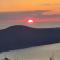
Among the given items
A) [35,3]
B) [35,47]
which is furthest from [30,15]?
[35,47]

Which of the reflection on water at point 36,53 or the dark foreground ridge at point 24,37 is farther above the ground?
the dark foreground ridge at point 24,37

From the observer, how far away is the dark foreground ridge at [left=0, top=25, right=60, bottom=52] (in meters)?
0.97

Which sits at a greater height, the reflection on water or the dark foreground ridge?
the dark foreground ridge

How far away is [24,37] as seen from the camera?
3.22 feet

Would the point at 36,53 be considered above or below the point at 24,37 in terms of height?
below

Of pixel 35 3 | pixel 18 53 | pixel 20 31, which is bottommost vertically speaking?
pixel 18 53

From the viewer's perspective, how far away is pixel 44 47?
100 cm

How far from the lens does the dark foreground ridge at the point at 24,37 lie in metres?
0.97

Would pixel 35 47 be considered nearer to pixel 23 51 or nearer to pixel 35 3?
pixel 23 51

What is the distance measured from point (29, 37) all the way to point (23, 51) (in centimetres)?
9

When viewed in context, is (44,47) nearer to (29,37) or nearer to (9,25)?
(29,37)

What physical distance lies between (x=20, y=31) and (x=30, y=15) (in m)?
0.12

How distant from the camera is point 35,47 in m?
1.00

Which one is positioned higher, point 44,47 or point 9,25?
point 9,25
